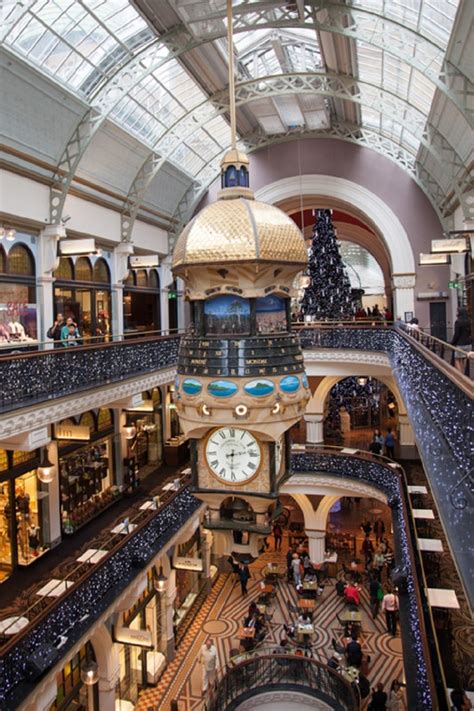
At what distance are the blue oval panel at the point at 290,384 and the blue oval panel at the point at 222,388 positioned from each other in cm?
29

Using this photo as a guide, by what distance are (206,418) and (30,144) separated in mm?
10611

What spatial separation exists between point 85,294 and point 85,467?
182 inches

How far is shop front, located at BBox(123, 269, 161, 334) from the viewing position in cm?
1862

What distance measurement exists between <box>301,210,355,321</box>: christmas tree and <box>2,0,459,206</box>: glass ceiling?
14.3ft

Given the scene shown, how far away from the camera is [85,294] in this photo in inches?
628

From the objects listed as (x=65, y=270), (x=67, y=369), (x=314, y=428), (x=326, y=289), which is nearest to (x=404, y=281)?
(x=326, y=289)

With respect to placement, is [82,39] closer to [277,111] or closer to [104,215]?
[104,215]

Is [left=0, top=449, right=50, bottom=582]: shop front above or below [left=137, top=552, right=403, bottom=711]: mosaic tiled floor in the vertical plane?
above

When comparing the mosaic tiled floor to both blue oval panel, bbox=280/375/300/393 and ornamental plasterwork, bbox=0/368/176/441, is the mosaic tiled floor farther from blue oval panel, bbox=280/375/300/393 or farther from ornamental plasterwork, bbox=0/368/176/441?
blue oval panel, bbox=280/375/300/393

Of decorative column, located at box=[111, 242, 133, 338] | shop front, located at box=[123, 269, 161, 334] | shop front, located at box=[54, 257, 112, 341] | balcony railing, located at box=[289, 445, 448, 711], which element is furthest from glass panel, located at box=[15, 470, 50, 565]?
balcony railing, located at box=[289, 445, 448, 711]

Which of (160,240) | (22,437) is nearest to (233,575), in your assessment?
(160,240)

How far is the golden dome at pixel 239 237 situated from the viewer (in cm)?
332

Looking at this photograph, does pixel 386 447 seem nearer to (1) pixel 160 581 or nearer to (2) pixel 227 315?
(1) pixel 160 581

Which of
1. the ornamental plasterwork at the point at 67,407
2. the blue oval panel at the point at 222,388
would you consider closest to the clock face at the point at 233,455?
the blue oval panel at the point at 222,388
